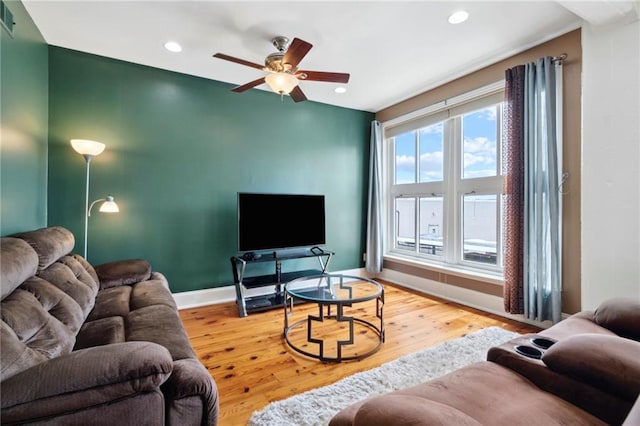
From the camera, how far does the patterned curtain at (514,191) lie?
9.32 feet

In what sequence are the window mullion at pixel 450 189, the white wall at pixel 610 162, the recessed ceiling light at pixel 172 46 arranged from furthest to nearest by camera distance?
the window mullion at pixel 450 189 < the recessed ceiling light at pixel 172 46 < the white wall at pixel 610 162

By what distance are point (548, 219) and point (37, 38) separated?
4701 millimetres

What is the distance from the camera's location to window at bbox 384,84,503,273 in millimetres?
3363

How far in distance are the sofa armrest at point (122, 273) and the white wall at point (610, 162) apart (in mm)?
3717

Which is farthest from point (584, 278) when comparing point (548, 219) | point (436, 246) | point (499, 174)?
point (436, 246)

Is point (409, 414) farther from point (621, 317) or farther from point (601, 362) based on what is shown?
point (621, 317)

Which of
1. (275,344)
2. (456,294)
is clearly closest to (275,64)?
(275,344)

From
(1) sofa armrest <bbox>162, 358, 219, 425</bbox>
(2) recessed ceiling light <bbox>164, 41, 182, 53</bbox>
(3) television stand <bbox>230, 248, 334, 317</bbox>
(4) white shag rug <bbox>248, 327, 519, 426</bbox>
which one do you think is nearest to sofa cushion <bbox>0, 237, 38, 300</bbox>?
(1) sofa armrest <bbox>162, 358, 219, 425</bbox>

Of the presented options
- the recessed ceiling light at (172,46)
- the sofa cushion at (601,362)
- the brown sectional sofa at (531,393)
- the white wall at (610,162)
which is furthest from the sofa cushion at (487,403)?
the recessed ceiling light at (172,46)

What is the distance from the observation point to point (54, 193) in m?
2.89

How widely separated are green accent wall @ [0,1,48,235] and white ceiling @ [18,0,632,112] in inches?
10.6

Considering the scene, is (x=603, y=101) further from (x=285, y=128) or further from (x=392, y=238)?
(x=285, y=128)

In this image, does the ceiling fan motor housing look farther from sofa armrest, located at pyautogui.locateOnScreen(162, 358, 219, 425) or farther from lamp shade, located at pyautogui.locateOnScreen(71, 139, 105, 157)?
sofa armrest, located at pyautogui.locateOnScreen(162, 358, 219, 425)

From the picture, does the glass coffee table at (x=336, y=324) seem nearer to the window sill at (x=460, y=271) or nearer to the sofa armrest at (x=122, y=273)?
the window sill at (x=460, y=271)
